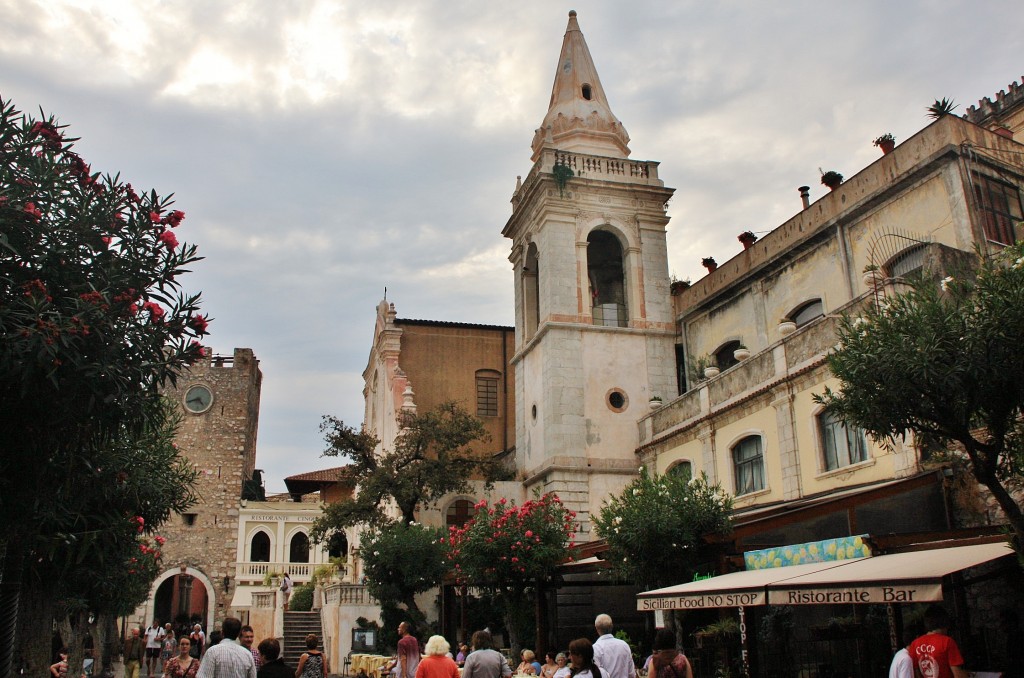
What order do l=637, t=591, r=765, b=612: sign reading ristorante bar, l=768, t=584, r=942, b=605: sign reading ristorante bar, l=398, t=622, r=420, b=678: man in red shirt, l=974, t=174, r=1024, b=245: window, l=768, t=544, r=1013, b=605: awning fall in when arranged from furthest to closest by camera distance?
l=974, t=174, r=1024, b=245: window < l=398, t=622, r=420, b=678: man in red shirt < l=637, t=591, r=765, b=612: sign reading ristorante bar < l=768, t=544, r=1013, b=605: awning < l=768, t=584, r=942, b=605: sign reading ristorante bar

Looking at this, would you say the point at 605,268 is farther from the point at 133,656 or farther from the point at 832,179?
the point at 133,656

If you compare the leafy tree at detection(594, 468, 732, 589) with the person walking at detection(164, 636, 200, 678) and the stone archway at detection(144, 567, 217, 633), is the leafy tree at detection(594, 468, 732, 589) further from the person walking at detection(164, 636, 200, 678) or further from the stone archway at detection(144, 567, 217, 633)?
the stone archway at detection(144, 567, 217, 633)

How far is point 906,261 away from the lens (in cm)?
1984

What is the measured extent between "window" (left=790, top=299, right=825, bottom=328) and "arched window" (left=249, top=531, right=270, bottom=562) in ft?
107

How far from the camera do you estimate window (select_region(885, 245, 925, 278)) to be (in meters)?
19.3

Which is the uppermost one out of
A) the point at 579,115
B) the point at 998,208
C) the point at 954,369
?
the point at 579,115

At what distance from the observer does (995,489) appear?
912cm

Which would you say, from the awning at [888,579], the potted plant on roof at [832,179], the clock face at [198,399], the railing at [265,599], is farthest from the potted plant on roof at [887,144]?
the clock face at [198,399]

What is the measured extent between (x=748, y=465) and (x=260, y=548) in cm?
3273

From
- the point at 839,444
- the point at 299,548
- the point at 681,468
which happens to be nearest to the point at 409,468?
the point at 681,468

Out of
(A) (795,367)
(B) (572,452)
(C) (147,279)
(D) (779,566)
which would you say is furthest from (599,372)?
(C) (147,279)

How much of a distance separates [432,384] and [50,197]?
27.4 metres

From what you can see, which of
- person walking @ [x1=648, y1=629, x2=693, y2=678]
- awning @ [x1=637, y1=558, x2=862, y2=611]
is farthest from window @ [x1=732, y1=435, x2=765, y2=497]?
person walking @ [x1=648, y1=629, x2=693, y2=678]

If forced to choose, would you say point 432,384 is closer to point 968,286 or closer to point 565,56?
point 565,56
